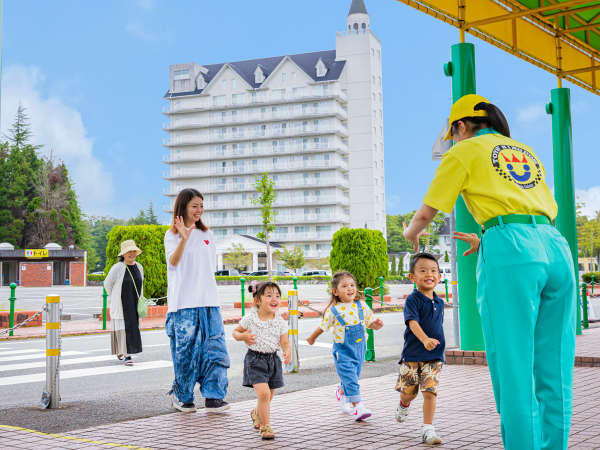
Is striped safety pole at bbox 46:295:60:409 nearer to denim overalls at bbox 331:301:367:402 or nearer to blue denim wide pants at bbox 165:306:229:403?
blue denim wide pants at bbox 165:306:229:403

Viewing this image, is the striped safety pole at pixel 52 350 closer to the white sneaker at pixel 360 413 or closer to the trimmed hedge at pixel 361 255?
the white sneaker at pixel 360 413

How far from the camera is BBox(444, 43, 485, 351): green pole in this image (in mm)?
8617

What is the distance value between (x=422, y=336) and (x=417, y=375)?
0.34 metres

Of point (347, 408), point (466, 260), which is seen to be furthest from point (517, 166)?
point (466, 260)

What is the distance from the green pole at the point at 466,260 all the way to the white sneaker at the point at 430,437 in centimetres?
415

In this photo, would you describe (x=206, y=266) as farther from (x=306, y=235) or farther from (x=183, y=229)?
(x=306, y=235)

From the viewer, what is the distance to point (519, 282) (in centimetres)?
317

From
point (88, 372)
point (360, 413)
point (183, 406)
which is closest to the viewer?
point (360, 413)

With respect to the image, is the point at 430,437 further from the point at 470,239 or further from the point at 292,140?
the point at 292,140

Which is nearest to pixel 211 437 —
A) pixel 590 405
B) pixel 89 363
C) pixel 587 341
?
pixel 590 405

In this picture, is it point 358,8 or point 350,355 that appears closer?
point 350,355

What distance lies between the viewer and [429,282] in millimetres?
5066

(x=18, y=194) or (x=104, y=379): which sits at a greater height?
(x=18, y=194)

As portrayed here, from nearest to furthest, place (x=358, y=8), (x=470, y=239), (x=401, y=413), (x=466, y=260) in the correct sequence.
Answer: (x=470, y=239)
(x=401, y=413)
(x=466, y=260)
(x=358, y=8)
